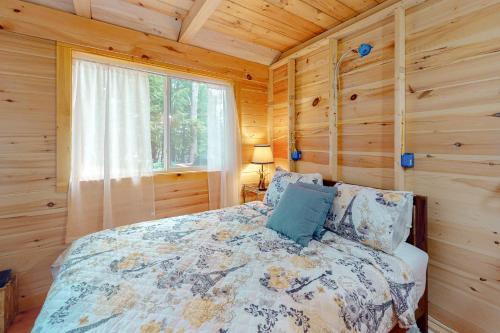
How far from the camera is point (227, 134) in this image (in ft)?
9.42

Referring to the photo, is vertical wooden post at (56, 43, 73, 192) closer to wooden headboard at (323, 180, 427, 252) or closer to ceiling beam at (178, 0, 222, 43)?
ceiling beam at (178, 0, 222, 43)

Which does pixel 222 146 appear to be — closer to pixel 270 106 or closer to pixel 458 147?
pixel 270 106

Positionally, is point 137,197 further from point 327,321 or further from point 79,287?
point 327,321

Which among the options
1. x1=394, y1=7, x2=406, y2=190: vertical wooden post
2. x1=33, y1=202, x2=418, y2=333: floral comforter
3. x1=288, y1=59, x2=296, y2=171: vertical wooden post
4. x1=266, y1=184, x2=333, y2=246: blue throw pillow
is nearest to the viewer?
x1=33, y1=202, x2=418, y2=333: floral comforter

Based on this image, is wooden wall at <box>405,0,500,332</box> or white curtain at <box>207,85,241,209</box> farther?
white curtain at <box>207,85,241,209</box>

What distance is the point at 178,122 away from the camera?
2.68m

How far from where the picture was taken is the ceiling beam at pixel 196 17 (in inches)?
77.2

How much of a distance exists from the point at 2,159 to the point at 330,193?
8.24 feet

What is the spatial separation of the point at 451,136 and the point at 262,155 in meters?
1.78

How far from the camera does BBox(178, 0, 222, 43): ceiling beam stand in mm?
1962

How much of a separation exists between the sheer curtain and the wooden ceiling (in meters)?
0.46

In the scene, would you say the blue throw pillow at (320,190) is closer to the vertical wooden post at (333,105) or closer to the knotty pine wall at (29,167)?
the vertical wooden post at (333,105)

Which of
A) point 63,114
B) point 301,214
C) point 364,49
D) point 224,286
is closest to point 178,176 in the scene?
point 63,114

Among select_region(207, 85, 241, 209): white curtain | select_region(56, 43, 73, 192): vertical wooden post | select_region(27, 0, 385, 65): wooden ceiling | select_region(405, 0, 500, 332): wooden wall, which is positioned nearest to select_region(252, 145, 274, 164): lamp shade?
select_region(207, 85, 241, 209): white curtain
